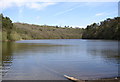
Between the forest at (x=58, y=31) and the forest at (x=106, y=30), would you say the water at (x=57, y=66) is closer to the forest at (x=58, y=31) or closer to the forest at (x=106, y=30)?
the forest at (x=58, y=31)

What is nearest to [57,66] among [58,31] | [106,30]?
[106,30]

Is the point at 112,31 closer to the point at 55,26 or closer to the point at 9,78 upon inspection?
the point at 55,26

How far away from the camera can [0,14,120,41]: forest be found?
6039cm

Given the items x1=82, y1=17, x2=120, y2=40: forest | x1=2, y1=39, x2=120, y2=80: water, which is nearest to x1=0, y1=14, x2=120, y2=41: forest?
x1=82, y1=17, x2=120, y2=40: forest

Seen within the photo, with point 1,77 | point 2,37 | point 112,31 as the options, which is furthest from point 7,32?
point 1,77

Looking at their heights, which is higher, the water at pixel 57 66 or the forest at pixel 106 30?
the forest at pixel 106 30

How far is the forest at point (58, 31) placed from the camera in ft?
198

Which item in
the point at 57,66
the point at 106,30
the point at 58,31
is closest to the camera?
the point at 57,66

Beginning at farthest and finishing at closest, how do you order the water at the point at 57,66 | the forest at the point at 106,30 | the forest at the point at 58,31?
the forest at the point at 106,30 < the forest at the point at 58,31 < the water at the point at 57,66

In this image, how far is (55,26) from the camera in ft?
447

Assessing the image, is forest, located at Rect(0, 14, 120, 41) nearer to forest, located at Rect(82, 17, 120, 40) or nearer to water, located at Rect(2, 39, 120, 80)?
forest, located at Rect(82, 17, 120, 40)

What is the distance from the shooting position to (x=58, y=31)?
125500 mm

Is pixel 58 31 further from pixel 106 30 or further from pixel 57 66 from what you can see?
pixel 57 66

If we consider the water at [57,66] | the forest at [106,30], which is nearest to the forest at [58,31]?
the forest at [106,30]
